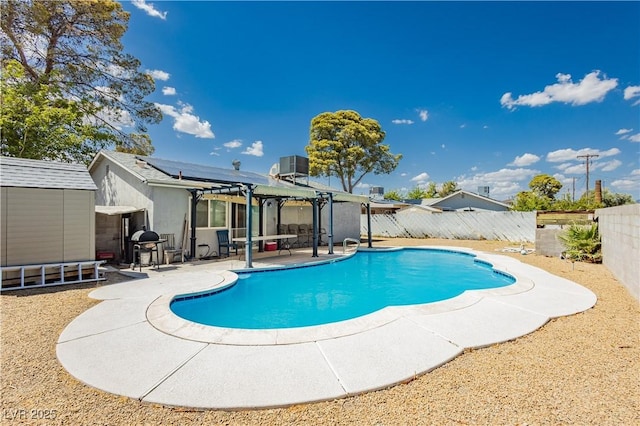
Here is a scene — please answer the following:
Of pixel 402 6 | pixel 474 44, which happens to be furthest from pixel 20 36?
pixel 474 44

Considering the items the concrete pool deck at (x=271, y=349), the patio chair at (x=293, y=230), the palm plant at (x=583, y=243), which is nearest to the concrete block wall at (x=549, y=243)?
the palm plant at (x=583, y=243)

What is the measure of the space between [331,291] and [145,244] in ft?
19.7

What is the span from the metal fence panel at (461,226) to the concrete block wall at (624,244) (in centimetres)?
913

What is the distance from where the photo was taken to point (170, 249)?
34.0 ft

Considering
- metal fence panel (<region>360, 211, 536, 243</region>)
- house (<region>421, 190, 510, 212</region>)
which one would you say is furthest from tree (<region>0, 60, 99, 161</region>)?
house (<region>421, 190, 510, 212</region>)

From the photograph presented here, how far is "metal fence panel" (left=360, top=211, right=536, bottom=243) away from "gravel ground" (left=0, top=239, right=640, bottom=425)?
16172mm

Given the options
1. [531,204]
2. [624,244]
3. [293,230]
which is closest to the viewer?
[624,244]

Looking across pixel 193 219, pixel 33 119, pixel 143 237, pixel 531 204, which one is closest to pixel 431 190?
pixel 531 204

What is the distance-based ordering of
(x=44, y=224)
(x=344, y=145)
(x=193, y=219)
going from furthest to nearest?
(x=344, y=145), (x=193, y=219), (x=44, y=224)

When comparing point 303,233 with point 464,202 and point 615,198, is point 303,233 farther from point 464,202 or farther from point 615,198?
point 615,198

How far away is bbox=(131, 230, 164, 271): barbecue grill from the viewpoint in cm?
890

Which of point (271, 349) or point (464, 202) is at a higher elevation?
point (464, 202)

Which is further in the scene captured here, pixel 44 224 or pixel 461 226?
pixel 461 226

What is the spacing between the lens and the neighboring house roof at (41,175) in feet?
23.0
